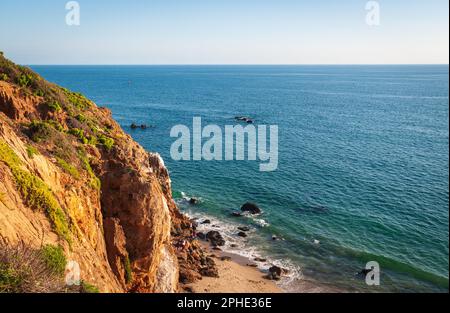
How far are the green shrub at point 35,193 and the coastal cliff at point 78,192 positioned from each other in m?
0.05

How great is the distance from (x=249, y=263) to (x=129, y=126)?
70416 mm

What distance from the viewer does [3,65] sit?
2709cm

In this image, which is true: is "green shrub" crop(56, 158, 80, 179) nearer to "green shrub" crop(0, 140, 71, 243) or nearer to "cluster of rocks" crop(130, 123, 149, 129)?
"green shrub" crop(0, 140, 71, 243)

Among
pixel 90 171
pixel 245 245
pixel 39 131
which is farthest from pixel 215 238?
pixel 39 131

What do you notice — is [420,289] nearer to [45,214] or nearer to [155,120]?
[45,214]

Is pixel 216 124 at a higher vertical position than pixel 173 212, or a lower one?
higher

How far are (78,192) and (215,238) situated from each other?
2731cm

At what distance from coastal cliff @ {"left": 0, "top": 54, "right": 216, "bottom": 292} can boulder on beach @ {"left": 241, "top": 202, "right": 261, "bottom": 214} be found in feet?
74.1

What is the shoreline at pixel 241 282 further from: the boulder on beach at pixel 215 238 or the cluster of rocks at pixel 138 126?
the cluster of rocks at pixel 138 126

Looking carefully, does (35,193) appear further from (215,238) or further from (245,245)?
(245,245)

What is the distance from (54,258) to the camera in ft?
49.1

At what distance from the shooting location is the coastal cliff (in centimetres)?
1667

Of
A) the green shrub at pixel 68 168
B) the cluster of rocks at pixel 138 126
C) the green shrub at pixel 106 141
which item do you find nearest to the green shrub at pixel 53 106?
the green shrub at pixel 106 141
